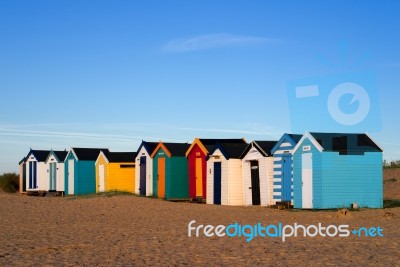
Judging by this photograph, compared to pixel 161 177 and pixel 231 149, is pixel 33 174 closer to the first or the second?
pixel 161 177

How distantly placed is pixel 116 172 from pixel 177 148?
22.9ft

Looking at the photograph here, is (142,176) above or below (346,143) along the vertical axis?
below

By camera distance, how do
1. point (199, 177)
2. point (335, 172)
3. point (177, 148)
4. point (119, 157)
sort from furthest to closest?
point (119, 157) < point (177, 148) < point (199, 177) < point (335, 172)

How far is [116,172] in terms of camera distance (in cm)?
4075

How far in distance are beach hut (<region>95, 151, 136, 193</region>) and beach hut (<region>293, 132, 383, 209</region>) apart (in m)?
16.8

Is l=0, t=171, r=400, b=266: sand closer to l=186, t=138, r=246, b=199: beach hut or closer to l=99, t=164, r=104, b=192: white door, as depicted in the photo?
l=186, t=138, r=246, b=199: beach hut

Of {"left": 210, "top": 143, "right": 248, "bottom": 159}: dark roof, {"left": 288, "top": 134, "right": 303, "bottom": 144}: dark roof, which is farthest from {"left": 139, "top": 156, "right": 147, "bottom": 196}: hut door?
{"left": 288, "top": 134, "right": 303, "bottom": 144}: dark roof

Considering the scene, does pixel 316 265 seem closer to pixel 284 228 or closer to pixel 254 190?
pixel 284 228

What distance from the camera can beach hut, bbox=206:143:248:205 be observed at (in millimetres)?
30875

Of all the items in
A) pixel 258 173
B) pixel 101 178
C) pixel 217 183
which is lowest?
pixel 217 183

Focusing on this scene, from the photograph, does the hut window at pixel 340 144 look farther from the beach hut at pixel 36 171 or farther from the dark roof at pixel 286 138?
the beach hut at pixel 36 171

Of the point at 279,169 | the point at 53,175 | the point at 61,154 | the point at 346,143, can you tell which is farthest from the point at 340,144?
the point at 53,175

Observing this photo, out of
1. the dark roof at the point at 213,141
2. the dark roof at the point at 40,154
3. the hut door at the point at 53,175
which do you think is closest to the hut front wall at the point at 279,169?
the dark roof at the point at 213,141

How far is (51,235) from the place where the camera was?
1731cm
